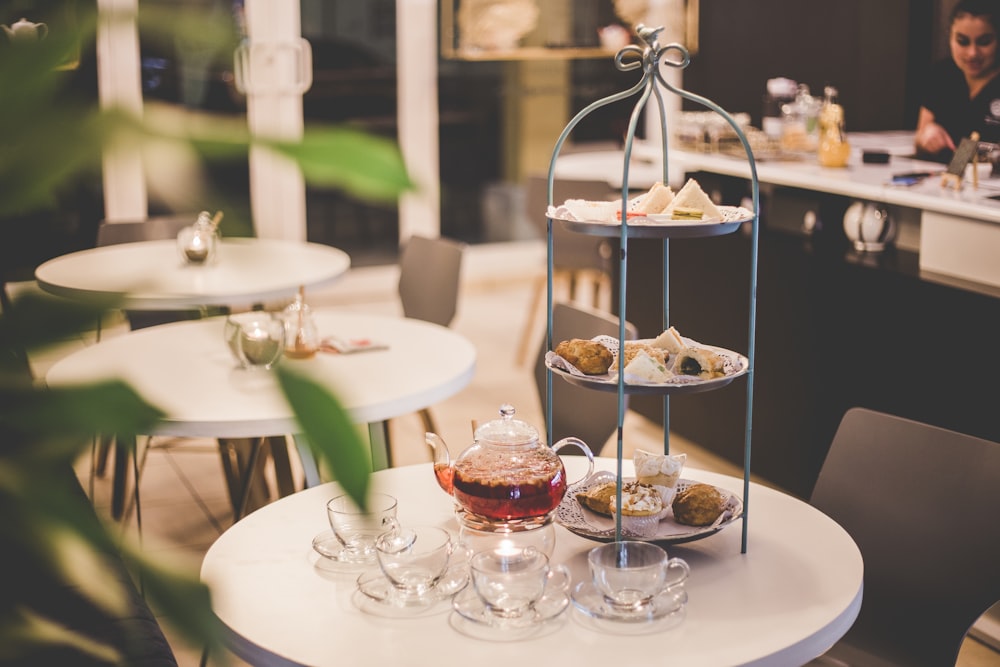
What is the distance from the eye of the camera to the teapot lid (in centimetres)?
162

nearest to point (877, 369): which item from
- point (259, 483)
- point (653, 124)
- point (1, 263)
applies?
point (259, 483)

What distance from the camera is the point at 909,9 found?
5.41 meters

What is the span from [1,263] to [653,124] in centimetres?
782

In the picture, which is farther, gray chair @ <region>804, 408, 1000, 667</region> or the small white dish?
gray chair @ <region>804, 408, 1000, 667</region>

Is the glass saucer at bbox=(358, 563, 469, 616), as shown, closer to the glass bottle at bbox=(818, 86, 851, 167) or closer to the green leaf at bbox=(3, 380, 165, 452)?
the green leaf at bbox=(3, 380, 165, 452)

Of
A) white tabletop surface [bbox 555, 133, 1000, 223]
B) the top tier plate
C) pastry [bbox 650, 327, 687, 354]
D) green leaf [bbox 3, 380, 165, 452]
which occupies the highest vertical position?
green leaf [bbox 3, 380, 165, 452]

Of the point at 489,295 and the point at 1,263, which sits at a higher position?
the point at 1,263

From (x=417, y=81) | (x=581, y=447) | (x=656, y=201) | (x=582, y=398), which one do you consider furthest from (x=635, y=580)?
(x=417, y=81)

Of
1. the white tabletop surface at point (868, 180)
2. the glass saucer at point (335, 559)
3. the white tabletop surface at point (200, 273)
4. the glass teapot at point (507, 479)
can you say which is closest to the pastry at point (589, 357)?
the glass teapot at point (507, 479)

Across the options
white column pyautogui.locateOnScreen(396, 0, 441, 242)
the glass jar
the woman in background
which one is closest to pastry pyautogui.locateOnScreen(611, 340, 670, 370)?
the glass jar

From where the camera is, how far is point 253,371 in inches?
103

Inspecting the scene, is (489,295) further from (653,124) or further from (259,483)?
(259,483)

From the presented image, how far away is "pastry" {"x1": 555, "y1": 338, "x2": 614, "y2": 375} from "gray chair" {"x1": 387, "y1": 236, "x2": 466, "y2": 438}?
187 centimetres

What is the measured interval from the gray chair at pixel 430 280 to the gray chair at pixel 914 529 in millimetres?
1761
